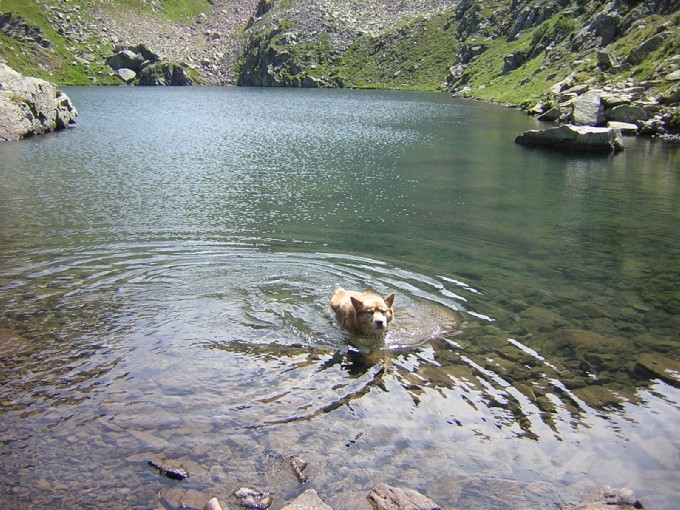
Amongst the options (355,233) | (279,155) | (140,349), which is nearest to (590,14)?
(279,155)

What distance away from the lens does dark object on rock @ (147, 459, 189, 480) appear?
959 cm

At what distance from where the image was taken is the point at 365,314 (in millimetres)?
15078

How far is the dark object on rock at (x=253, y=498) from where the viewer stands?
29.6 feet

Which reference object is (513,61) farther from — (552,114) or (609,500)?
(609,500)

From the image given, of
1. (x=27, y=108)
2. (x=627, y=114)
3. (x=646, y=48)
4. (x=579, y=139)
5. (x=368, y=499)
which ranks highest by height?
(x=646, y=48)

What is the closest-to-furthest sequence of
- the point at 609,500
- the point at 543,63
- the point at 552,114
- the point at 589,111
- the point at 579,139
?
1. the point at 609,500
2. the point at 579,139
3. the point at 589,111
4. the point at 552,114
5. the point at 543,63

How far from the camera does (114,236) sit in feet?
81.7

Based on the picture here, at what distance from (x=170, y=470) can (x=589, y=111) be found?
241 ft

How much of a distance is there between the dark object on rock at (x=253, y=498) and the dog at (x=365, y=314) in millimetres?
5961

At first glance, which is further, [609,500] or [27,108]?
[27,108]

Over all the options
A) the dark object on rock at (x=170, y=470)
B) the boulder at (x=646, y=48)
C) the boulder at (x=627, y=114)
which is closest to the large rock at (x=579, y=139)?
the boulder at (x=627, y=114)

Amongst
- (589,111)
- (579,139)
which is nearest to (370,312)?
(579,139)

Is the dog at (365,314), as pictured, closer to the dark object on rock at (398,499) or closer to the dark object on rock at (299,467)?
the dark object on rock at (299,467)

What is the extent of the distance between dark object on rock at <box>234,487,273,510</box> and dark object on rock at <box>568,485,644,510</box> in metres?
5.06
